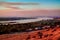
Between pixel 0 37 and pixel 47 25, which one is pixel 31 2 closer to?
pixel 47 25

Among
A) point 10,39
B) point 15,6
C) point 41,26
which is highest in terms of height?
point 15,6

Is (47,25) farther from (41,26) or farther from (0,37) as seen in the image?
(0,37)

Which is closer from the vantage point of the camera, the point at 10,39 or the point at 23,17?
the point at 10,39

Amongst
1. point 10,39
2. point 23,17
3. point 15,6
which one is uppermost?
point 15,6

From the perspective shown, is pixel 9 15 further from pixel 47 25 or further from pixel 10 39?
pixel 47 25

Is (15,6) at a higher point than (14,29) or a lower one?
higher

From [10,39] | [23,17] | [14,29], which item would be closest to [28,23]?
[23,17]

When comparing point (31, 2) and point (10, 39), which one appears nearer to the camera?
point (10, 39)

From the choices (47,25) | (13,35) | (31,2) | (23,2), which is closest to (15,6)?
(23,2)
